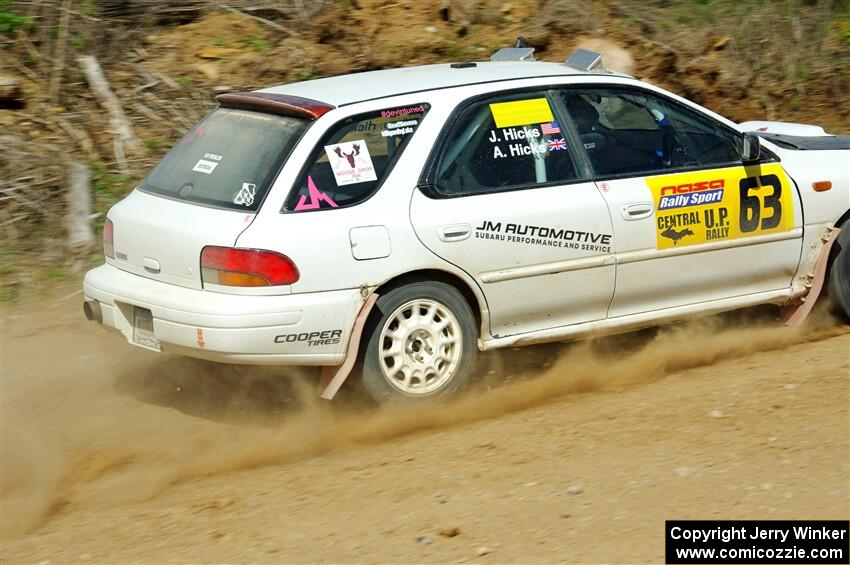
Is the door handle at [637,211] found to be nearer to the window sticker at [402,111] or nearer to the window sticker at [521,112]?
the window sticker at [521,112]

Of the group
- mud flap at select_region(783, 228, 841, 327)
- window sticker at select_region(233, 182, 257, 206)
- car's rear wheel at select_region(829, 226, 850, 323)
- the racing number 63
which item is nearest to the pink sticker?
window sticker at select_region(233, 182, 257, 206)

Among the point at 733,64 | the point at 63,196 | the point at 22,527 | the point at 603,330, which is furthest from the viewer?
the point at 733,64

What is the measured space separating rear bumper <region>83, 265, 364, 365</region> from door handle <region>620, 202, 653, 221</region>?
1.58 metres

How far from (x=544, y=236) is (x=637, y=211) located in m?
0.60

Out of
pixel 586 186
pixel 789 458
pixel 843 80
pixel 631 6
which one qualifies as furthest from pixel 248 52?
pixel 789 458

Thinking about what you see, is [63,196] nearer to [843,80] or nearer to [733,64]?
[733,64]

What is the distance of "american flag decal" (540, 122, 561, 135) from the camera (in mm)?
5832

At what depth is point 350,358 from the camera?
17.5 ft

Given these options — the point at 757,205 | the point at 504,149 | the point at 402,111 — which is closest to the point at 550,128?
the point at 504,149

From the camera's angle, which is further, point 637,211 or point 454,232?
point 637,211

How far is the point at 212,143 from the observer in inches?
222

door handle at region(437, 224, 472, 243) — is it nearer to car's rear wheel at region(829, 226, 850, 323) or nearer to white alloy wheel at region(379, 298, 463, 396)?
white alloy wheel at region(379, 298, 463, 396)

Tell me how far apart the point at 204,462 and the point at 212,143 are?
1.65 meters

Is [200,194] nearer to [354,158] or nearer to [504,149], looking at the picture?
[354,158]
